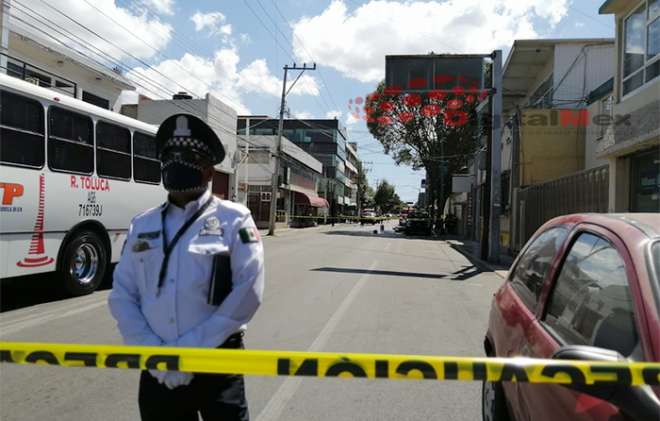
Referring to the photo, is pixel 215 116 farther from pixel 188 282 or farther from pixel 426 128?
pixel 188 282

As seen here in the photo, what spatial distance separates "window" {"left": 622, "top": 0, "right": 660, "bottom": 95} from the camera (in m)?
11.1

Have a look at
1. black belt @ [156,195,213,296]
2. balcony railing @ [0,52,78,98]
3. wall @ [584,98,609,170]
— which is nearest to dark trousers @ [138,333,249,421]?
black belt @ [156,195,213,296]

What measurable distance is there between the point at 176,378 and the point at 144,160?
8.79m

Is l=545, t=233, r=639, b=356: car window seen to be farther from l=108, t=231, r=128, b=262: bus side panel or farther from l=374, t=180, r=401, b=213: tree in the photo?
l=374, t=180, r=401, b=213: tree

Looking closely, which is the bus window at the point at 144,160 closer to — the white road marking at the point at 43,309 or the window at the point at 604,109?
the white road marking at the point at 43,309

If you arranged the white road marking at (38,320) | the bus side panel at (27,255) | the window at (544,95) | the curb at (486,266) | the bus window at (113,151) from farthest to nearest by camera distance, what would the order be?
the window at (544,95), the curb at (486,266), the bus window at (113,151), the bus side panel at (27,255), the white road marking at (38,320)

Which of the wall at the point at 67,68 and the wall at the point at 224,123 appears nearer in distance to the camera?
the wall at the point at 67,68

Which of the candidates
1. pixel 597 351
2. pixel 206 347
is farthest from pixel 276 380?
pixel 597 351

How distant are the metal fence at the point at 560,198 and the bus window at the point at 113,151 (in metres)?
11.1

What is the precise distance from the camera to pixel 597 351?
176 centimetres

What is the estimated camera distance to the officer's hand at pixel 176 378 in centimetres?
196

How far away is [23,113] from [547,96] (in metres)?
21.1

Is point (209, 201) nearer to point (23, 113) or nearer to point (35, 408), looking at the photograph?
point (35, 408)

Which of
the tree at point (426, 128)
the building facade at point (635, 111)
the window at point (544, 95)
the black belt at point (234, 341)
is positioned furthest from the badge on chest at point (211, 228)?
the tree at point (426, 128)
